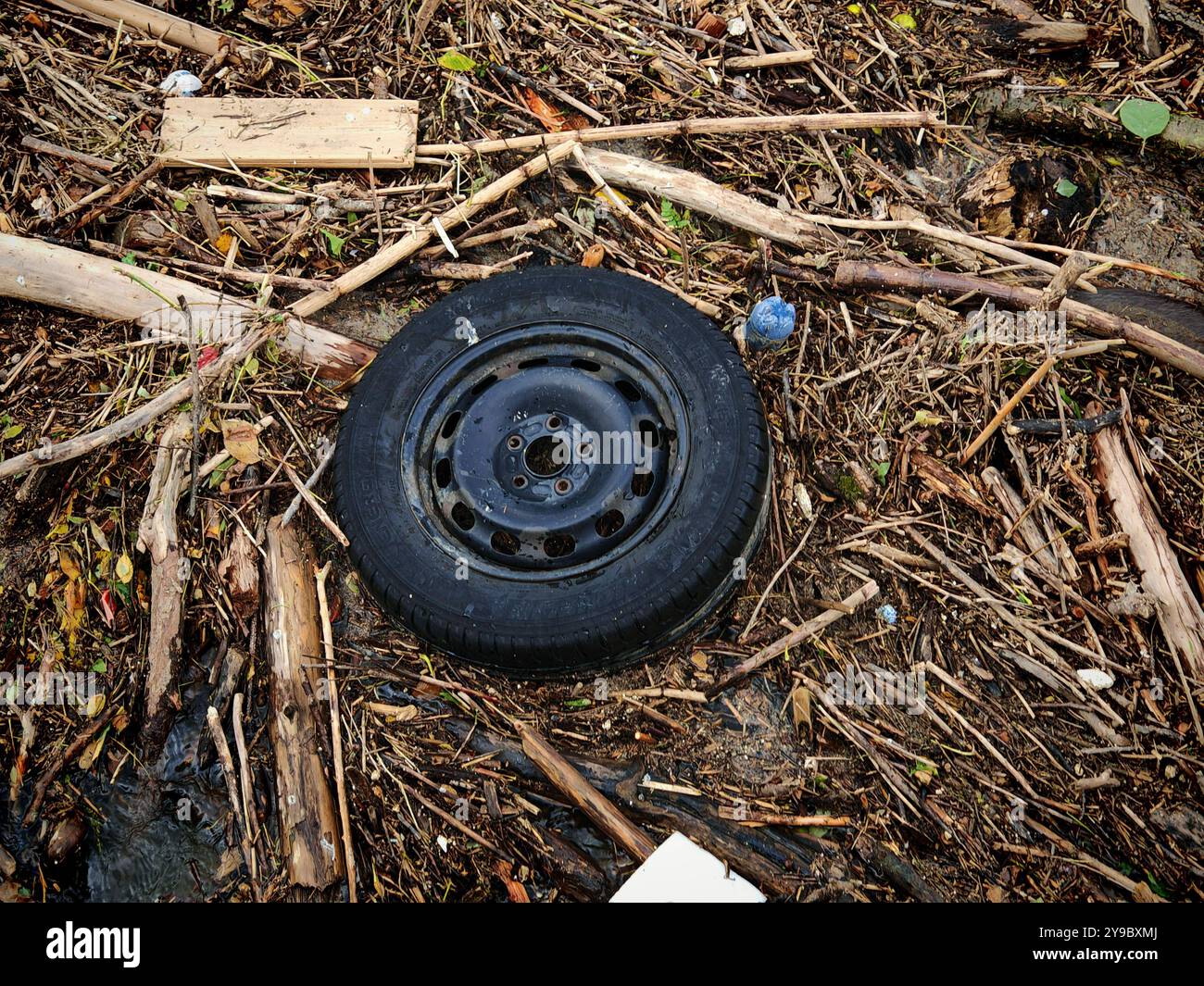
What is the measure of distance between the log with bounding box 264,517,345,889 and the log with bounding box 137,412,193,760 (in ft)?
1.31

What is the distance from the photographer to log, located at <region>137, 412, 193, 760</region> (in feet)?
11.9

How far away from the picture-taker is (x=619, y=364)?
386 centimetres

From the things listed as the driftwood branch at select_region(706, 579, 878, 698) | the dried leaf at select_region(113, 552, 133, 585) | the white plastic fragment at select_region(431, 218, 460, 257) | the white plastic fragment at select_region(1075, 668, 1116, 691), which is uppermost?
the white plastic fragment at select_region(431, 218, 460, 257)

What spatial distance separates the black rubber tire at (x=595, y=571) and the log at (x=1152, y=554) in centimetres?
163

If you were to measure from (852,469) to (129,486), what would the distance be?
3482 millimetres

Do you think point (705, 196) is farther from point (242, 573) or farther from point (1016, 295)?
point (242, 573)

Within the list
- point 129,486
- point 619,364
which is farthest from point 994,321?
Answer: point 129,486

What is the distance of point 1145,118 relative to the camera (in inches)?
195

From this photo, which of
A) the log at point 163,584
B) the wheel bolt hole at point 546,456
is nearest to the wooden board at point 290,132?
the log at point 163,584

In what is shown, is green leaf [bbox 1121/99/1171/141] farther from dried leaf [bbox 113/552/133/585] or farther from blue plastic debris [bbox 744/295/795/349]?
dried leaf [bbox 113/552/133/585]

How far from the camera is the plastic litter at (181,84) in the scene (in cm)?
512

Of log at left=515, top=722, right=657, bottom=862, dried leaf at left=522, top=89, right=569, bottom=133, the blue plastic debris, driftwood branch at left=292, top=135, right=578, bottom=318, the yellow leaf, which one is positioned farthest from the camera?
dried leaf at left=522, top=89, right=569, bottom=133

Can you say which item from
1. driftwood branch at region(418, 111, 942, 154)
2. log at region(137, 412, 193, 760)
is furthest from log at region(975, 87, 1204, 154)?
log at region(137, 412, 193, 760)

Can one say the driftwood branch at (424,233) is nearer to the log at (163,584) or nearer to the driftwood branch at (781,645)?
the log at (163,584)
